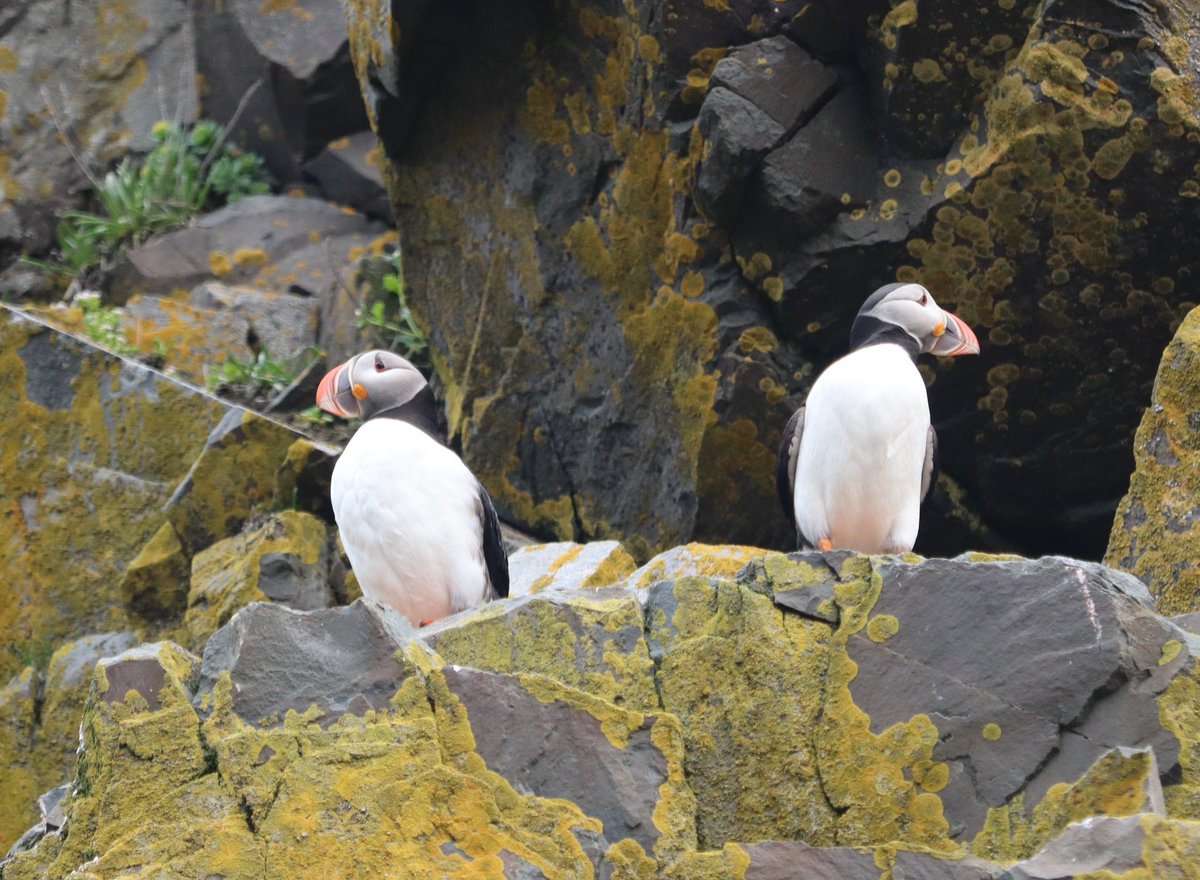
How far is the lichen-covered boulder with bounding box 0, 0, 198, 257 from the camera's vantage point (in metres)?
11.4

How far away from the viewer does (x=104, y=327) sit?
31.9 ft

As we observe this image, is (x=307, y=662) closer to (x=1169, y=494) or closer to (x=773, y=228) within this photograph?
(x=1169, y=494)

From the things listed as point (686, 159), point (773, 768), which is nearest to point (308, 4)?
point (686, 159)

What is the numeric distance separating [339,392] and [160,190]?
5611mm

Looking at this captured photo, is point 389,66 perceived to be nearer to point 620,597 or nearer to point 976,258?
point 976,258

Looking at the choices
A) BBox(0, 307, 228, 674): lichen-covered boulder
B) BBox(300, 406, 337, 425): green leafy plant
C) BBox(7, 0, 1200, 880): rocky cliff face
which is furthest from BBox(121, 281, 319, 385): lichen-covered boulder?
BBox(0, 307, 228, 674): lichen-covered boulder

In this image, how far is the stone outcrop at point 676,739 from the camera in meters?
3.82

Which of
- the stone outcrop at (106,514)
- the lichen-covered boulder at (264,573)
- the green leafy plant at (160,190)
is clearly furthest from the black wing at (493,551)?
the green leafy plant at (160,190)

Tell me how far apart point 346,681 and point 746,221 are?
3.43 metres

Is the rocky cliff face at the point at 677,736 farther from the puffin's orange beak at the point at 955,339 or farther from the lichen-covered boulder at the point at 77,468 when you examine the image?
the lichen-covered boulder at the point at 77,468

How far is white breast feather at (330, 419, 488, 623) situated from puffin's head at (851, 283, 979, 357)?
5.48ft

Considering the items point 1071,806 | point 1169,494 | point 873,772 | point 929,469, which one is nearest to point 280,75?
→ point 929,469

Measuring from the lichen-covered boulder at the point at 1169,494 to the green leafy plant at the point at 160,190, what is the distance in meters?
7.66

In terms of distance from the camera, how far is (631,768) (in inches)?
160
